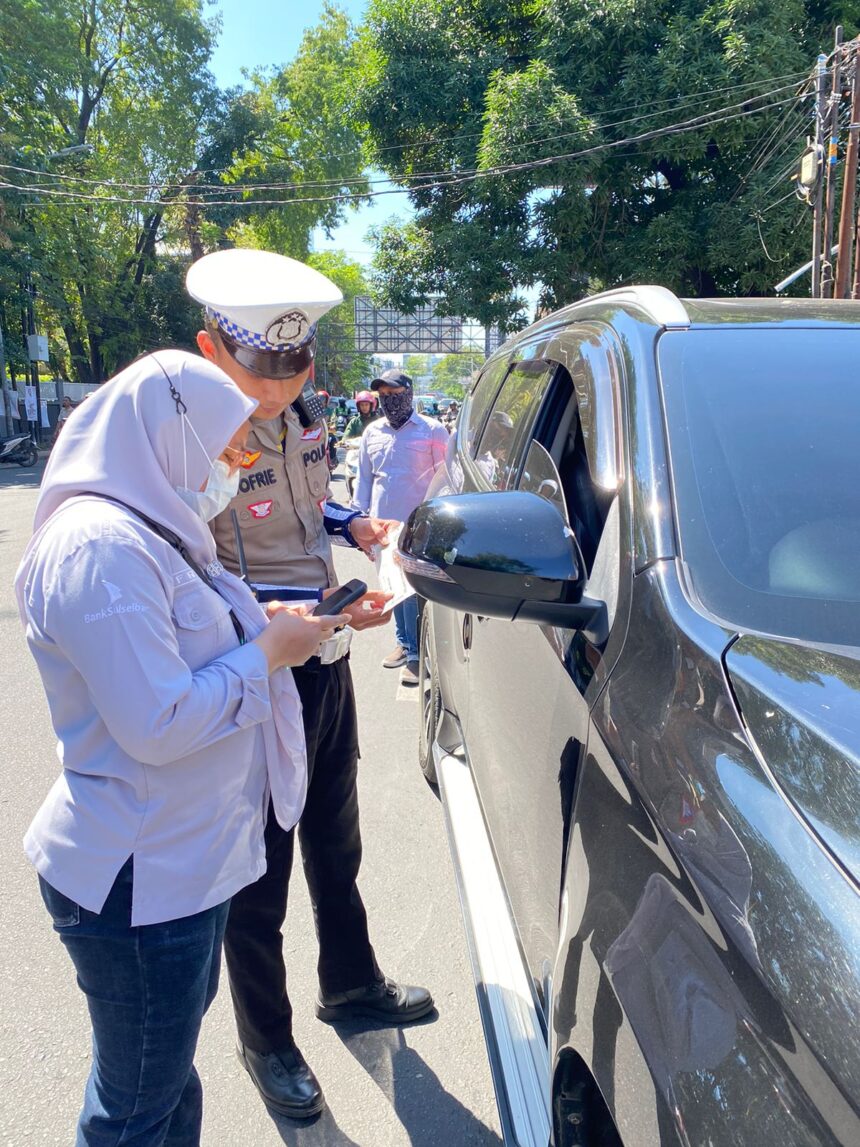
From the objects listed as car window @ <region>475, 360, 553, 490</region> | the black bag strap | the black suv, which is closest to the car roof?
the black suv

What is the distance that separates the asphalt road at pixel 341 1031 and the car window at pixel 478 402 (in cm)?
151

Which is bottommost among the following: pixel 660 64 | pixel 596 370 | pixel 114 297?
pixel 596 370

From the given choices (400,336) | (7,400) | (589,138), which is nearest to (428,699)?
(589,138)

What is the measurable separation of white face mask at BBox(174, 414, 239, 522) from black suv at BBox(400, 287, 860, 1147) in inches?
13.3

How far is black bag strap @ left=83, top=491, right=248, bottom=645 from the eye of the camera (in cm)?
131

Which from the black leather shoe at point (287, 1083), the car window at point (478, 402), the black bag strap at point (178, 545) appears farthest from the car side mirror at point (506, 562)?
the car window at point (478, 402)

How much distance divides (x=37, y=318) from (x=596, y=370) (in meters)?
29.9

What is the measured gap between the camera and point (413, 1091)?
2.14m

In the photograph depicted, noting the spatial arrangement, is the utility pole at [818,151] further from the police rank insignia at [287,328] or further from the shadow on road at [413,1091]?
the shadow on road at [413,1091]

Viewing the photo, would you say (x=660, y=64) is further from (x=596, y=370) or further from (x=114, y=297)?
(x=114, y=297)

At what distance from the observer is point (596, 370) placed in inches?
73.1

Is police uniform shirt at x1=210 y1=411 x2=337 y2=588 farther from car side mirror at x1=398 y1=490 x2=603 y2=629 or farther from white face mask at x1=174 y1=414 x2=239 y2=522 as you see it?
car side mirror at x1=398 y1=490 x2=603 y2=629

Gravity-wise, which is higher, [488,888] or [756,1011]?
[756,1011]

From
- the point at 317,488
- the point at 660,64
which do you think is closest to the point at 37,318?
the point at 660,64
